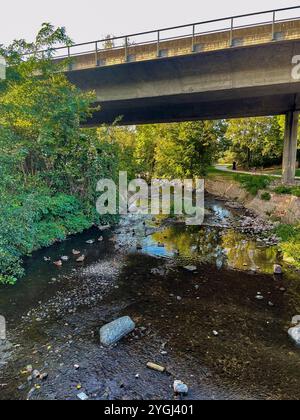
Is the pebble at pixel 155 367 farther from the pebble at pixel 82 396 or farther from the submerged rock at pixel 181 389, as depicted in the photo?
the pebble at pixel 82 396

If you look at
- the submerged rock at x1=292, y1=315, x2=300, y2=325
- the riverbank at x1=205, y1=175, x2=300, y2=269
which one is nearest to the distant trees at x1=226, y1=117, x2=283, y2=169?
the riverbank at x1=205, y1=175, x2=300, y2=269

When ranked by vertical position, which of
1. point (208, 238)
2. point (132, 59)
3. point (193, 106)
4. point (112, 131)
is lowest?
point (208, 238)

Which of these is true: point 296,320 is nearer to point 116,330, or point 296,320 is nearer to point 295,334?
point 295,334

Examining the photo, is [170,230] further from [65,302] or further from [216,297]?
[65,302]

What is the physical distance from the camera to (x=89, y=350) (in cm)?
432

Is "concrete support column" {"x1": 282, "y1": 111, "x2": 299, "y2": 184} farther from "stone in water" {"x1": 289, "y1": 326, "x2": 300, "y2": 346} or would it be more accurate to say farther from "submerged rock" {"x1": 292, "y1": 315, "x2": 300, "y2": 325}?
"stone in water" {"x1": 289, "y1": 326, "x2": 300, "y2": 346}

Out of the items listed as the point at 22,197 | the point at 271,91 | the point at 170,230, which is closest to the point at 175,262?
the point at 170,230

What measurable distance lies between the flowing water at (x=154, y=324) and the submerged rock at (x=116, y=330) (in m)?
0.13

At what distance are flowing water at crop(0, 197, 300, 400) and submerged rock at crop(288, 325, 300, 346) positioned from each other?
0.38 ft

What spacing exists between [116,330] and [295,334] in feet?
10.2

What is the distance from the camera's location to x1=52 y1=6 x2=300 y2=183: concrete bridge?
10.0m

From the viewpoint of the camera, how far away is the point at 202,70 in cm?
1100

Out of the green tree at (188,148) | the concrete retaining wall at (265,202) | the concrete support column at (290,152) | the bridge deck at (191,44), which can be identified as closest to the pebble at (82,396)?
the concrete retaining wall at (265,202)
